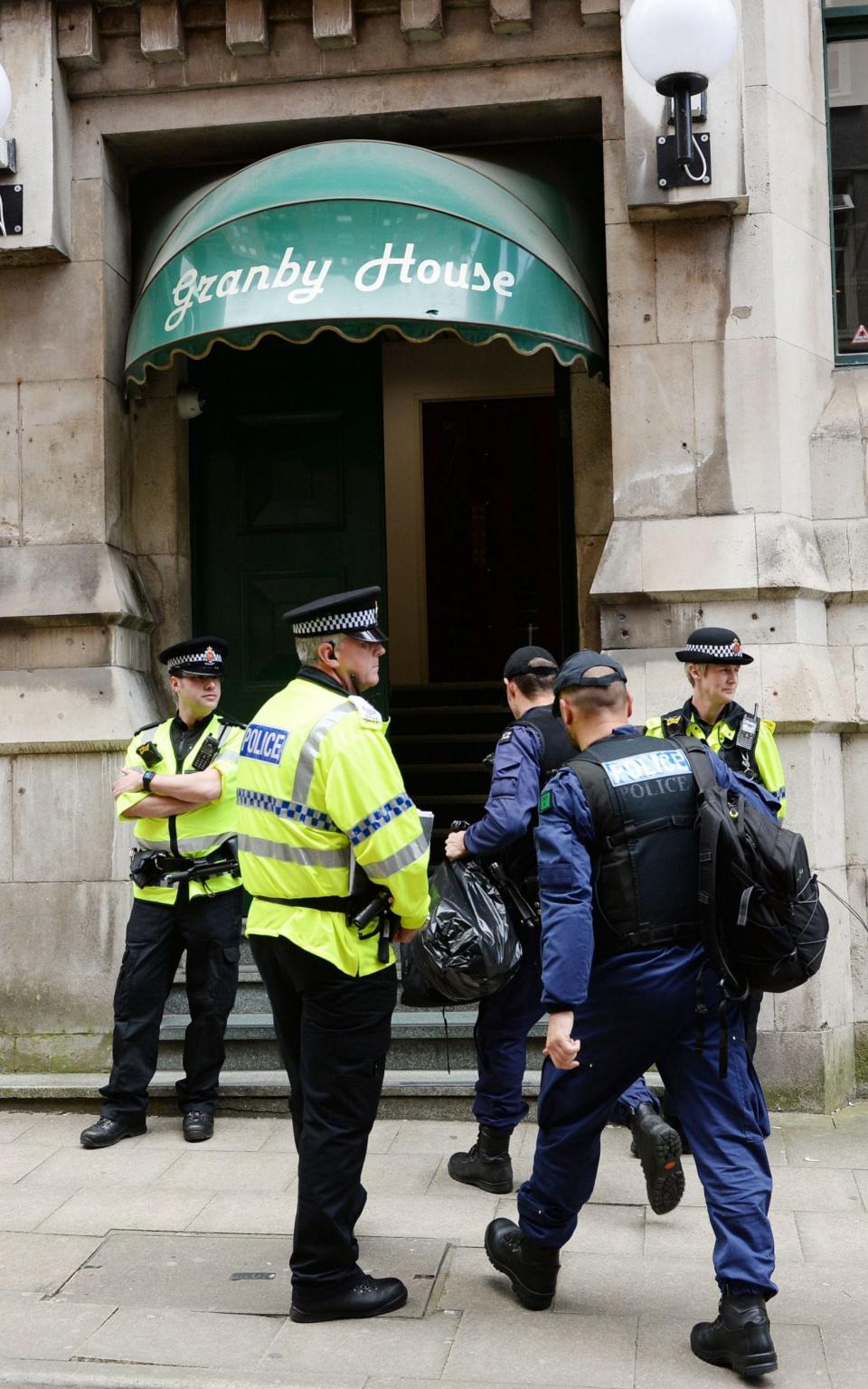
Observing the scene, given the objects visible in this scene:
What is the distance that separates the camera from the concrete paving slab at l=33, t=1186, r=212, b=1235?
17.2ft

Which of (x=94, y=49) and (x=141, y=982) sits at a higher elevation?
(x=94, y=49)

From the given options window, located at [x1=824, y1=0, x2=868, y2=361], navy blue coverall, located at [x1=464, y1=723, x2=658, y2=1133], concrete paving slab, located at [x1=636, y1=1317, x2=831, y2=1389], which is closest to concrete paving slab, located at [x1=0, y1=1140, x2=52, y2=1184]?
navy blue coverall, located at [x1=464, y1=723, x2=658, y2=1133]

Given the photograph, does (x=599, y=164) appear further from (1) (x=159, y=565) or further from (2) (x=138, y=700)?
(2) (x=138, y=700)

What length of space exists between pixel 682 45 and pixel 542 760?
335 centimetres

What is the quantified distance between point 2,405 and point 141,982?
10.6 ft

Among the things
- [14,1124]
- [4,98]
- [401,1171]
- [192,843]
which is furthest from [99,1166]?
[4,98]

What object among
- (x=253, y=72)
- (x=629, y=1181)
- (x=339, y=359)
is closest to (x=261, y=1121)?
(x=629, y=1181)

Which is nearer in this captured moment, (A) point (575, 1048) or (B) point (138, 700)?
(A) point (575, 1048)

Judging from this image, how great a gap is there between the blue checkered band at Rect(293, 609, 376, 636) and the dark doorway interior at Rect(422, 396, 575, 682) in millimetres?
7662

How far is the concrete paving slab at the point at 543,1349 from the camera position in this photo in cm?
399

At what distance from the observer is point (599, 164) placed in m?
7.81

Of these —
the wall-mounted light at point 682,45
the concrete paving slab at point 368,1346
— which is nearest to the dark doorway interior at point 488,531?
the wall-mounted light at point 682,45

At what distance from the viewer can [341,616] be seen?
453cm

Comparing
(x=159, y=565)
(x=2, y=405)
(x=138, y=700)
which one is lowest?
(x=138, y=700)
